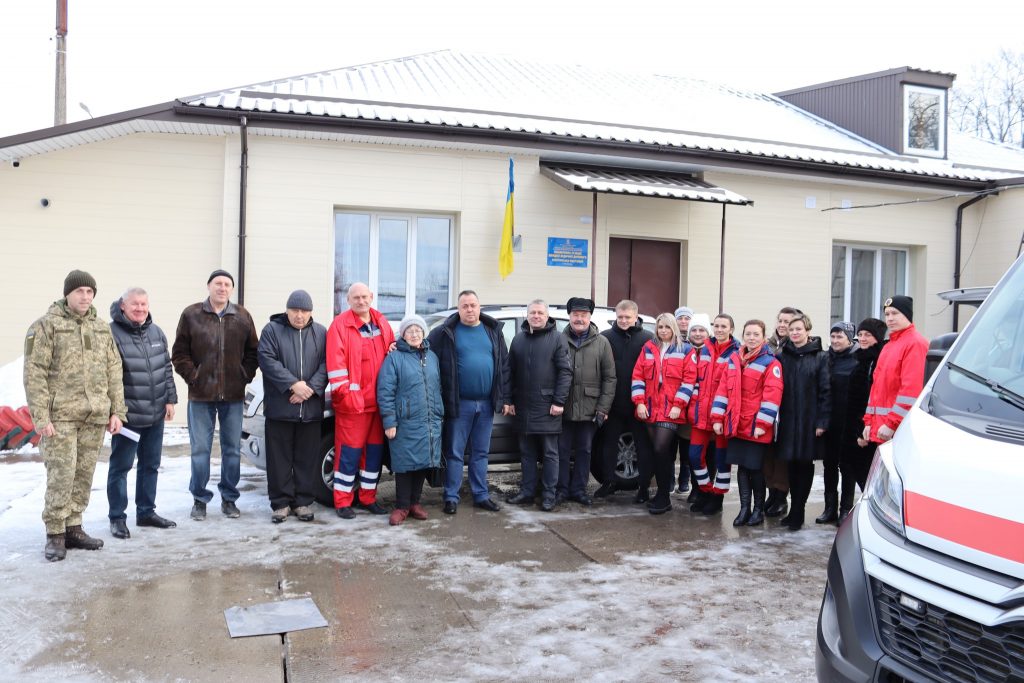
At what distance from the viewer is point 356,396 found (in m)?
7.01

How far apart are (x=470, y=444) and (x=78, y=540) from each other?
317 centimetres

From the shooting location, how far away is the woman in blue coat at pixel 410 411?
23.0ft

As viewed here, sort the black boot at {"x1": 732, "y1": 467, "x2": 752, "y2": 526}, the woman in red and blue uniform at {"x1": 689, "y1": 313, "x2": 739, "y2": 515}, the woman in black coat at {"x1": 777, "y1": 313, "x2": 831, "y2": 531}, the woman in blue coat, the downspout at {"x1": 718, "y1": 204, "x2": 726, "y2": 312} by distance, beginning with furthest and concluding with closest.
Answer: the downspout at {"x1": 718, "y1": 204, "x2": 726, "y2": 312} → the woman in red and blue uniform at {"x1": 689, "y1": 313, "x2": 739, "y2": 515} → the black boot at {"x1": 732, "y1": 467, "x2": 752, "y2": 526} → the woman in black coat at {"x1": 777, "y1": 313, "x2": 831, "y2": 531} → the woman in blue coat

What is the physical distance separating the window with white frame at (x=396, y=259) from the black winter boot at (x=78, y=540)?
6.50 meters

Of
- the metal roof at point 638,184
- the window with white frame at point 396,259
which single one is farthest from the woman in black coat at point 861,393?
the window with white frame at point 396,259

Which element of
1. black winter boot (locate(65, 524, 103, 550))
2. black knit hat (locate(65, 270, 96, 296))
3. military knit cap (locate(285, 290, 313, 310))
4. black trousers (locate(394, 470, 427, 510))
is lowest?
black winter boot (locate(65, 524, 103, 550))

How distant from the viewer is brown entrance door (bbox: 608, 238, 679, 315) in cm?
1346

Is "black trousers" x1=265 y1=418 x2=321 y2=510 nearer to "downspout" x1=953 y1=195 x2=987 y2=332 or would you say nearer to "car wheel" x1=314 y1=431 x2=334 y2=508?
"car wheel" x1=314 y1=431 x2=334 y2=508

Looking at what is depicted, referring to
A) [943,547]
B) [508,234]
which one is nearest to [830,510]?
[943,547]

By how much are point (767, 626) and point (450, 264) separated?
8.67 m

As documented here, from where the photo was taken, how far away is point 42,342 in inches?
228

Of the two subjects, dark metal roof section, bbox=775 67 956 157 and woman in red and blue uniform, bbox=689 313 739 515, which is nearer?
woman in red and blue uniform, bbox=689 313 739 515

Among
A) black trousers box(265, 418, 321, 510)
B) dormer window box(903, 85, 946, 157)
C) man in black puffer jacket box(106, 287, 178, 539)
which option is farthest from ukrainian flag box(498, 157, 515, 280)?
dormer window box(903, 85, 946, 157)

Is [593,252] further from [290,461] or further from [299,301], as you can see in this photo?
[290,461]
